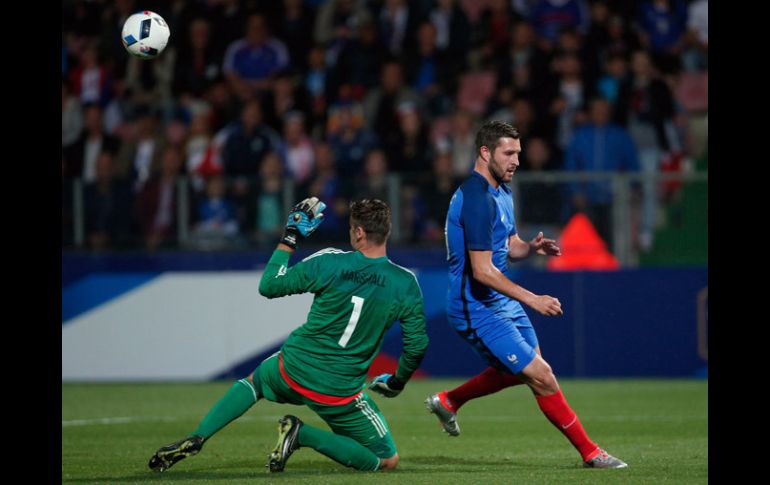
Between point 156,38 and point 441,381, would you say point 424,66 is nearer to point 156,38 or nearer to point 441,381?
point 441,381

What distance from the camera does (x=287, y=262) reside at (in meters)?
8.13

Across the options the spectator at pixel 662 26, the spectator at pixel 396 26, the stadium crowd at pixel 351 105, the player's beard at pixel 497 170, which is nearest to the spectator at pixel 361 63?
the stadium crowd at pixel 351 105

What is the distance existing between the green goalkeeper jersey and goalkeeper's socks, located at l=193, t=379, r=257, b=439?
30cm

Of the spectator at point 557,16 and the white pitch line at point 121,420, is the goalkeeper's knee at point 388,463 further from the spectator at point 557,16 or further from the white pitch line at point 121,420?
the spectator at point 557,16

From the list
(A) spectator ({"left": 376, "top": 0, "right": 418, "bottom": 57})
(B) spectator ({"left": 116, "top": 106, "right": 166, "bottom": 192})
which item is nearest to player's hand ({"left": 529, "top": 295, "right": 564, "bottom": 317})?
(B) spectator ({"left": 116, "top": 106, "right": 166, "bottom": 192})

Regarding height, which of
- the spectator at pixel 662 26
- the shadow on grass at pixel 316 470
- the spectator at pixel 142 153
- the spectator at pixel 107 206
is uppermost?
the spectator at pixel 662 26

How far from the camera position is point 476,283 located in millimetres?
8805

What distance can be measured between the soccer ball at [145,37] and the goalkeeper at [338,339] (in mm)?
3670

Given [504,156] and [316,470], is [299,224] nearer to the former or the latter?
[504,156]

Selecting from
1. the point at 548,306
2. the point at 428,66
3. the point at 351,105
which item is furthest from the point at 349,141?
the point at 548,306

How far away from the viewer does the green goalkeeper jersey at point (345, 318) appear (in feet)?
27.1

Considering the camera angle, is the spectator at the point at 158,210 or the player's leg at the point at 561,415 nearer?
the player's leg at the point at 561,415

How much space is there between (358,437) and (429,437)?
246cm
